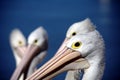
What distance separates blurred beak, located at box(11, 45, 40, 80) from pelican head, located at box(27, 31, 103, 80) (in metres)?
0.82

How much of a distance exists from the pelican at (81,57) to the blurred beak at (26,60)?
2.70ft

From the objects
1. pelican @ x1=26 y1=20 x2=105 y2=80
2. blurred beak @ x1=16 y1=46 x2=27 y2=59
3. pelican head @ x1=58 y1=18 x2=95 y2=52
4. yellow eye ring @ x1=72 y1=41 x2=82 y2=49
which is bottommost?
pelican @ x1=26 y1=20 x2=105 y2=80

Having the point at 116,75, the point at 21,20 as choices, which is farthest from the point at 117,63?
the point at 21,20

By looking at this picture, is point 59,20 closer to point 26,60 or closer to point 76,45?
A: point 26,60

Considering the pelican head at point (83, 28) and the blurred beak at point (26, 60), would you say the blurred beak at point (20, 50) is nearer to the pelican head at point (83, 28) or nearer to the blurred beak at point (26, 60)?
the blurred beak at point (26, 60)

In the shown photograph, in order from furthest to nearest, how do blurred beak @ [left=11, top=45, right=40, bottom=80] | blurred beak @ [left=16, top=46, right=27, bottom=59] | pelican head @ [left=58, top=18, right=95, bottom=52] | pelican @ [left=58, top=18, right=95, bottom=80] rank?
blurred beak @ [left=16, top=46, right=27, bottom=59]
blurred beak @ [left=11, top=45, right=40, bottom=80]
pelican head @ [left=58, top=18, right=95, bottom=52]
pelican @ [left=58, top=18, right=95, bottom=80]

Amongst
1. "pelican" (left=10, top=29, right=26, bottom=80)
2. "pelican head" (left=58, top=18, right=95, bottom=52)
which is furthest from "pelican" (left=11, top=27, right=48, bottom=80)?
"pelican head" (left=58, top=18, right=95, bottom=52)

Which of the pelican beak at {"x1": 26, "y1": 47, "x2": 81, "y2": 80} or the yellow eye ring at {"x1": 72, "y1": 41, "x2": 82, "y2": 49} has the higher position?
the yellow eye ring at {"x1": 72, "y1": 41, "x2": 82, "y2": 49}

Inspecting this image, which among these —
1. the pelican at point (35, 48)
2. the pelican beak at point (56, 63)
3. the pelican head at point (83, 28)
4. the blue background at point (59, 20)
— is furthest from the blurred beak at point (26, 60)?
the blue background at point (59, 20)

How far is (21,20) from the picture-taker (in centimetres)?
768

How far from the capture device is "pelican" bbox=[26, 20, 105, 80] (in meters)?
3.08

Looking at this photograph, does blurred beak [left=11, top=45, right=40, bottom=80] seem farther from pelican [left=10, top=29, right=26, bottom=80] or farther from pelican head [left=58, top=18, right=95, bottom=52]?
pelican head [left=58, top=18, right=95, bottom=52]

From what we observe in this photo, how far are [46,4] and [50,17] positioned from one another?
0.77 feet

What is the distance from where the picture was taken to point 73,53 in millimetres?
3141
